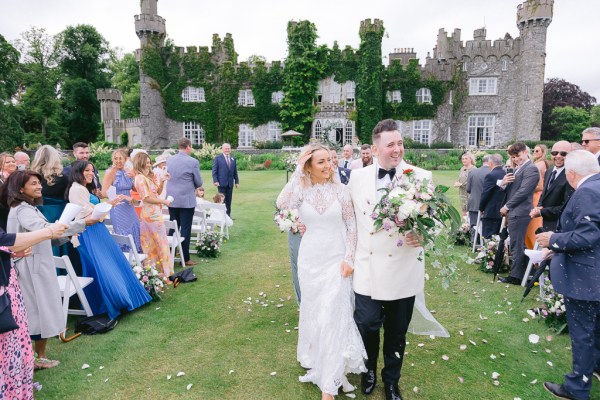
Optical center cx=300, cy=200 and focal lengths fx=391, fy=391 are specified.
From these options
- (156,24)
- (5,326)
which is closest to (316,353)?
(5,326)

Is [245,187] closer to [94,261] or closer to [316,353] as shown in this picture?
[94,261]

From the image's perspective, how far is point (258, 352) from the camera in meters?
4.50

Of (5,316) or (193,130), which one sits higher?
(193,130)

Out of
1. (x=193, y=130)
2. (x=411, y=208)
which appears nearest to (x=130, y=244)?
(x=411, y=208)

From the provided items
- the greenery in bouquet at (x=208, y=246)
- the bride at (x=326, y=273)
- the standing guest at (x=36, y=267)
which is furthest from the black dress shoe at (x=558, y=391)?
the greenery in bouquet at (x=208, y=246)

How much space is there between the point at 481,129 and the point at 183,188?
37.4 meters

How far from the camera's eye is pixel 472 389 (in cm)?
372

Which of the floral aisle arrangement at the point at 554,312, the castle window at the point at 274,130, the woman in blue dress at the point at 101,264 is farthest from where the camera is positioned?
the castle window at the point at 274,130

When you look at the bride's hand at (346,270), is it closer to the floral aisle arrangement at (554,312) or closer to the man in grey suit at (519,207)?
the floral aisle arrangement at (554,312)

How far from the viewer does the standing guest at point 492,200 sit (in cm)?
733

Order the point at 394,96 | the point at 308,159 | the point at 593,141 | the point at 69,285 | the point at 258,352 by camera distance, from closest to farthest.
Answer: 1. the point at 308,159
2. the point at 258,352
3. the point at 69,285
4. the point at 593,141
5. the point at 394,96

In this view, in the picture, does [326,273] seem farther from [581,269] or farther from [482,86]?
[482,86]

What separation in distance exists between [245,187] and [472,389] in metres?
Answer: 16.1

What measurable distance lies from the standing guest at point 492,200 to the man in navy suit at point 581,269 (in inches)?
152
